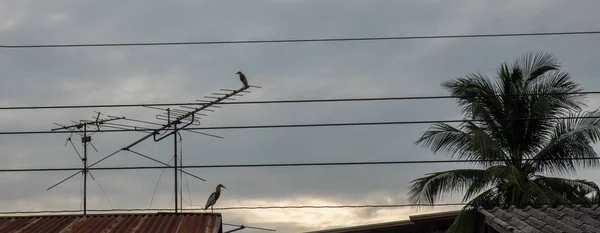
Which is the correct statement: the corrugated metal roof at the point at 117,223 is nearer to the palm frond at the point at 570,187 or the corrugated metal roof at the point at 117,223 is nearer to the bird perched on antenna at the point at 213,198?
the bird perched on antenna at the point at 213,198

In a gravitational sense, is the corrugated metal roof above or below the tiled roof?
above

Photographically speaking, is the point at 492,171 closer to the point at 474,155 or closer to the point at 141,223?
the point at 474,155

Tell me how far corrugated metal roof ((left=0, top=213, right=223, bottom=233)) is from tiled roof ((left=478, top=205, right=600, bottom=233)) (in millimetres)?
4332

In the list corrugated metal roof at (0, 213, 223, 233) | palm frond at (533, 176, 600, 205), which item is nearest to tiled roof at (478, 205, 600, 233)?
corrugated metal roof at (0, 213, 223, 233)

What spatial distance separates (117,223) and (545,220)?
22.3ft

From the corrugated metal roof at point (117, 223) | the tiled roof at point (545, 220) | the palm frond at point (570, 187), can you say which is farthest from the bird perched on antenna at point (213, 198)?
the palm frond at point (570, 187)

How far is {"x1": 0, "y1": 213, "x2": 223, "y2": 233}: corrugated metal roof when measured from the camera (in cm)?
1424

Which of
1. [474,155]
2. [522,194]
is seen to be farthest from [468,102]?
[522,194]

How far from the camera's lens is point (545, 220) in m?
13.2

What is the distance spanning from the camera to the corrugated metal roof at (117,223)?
1424 cm

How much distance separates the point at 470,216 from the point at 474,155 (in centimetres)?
240

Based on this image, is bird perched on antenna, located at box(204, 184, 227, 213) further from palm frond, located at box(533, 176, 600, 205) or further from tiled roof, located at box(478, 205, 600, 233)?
palm frond, located at box(533, 176, 600, 205)

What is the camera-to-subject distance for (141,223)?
1491 cm

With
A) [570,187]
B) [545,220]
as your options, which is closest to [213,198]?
[545,220]
